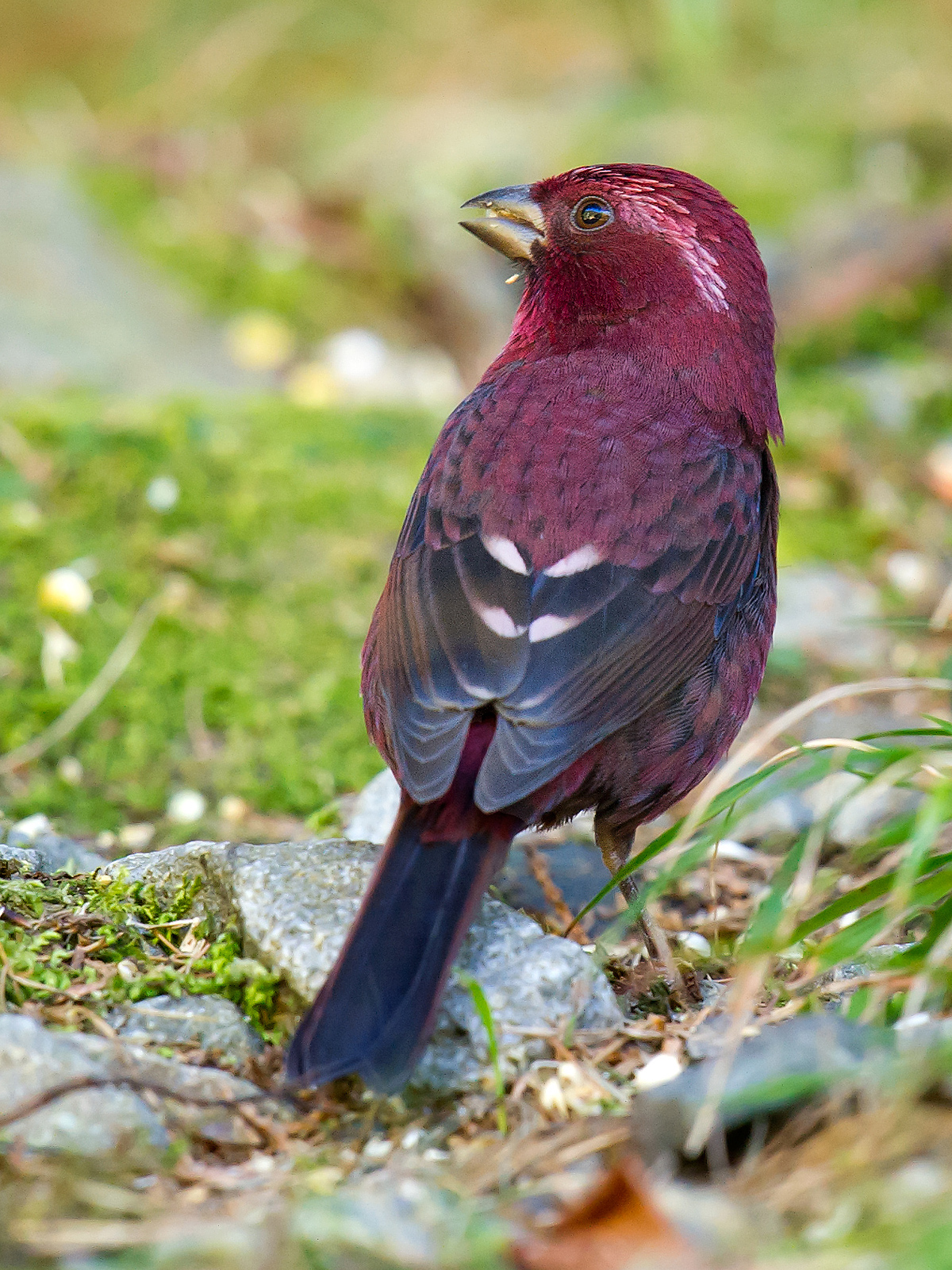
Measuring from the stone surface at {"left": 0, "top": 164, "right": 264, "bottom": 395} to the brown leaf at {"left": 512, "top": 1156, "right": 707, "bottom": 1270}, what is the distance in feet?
17.8

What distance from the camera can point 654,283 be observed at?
3.46 meters

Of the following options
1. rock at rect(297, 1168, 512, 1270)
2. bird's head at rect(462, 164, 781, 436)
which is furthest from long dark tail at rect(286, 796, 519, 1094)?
bird's head at rect(462, 164, 781, 436)

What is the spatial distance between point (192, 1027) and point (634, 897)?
1.16m

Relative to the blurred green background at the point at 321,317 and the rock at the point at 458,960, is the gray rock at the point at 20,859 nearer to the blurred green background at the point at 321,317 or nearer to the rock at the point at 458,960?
the rock at the point at 458,960

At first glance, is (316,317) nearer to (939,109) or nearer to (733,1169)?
(939,109)

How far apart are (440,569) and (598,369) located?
70 centimetres

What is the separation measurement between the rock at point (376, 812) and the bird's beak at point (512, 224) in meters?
1.37

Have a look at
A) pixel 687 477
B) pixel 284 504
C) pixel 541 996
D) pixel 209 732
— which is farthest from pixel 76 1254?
pixel 284 504

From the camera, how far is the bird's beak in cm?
365

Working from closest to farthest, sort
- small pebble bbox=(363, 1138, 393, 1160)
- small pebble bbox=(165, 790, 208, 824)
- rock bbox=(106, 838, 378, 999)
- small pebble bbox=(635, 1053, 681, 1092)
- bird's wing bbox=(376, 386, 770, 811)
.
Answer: small pebble bbox=(363, 1138, 393, 1160), small pebble bbox=(635, 1053, 681, 1092), rock bbox=(106, 838, 378, 999), bird's wing bbox=(376, 386, 770, 811), small pebble bbox=(165, 790, 208, 824)

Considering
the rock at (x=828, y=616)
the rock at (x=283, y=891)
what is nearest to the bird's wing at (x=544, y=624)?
the rock at (x=283, y=891)

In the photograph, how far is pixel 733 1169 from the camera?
2.01 m

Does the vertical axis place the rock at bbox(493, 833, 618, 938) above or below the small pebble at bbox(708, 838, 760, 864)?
above

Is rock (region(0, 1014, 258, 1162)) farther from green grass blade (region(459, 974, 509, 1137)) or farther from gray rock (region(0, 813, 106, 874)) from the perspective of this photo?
gray rock (region(0, 813, 106, 874))
